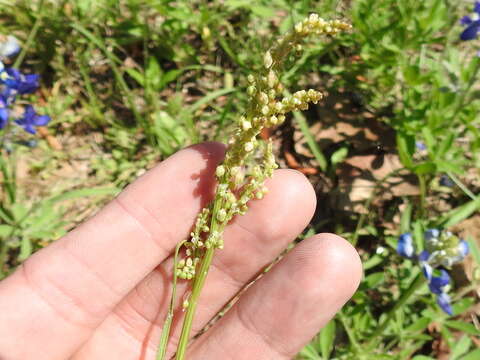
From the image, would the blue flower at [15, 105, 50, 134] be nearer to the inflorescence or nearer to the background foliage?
the inflorescence

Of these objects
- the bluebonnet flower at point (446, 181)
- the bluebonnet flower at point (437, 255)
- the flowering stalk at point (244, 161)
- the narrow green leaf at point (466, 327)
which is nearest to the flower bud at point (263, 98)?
the flowering stalk at point (244, 161)

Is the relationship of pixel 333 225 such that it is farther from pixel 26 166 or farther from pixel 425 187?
pixel 26 166

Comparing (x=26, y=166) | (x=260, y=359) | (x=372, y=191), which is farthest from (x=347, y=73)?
(x=26, y=166)

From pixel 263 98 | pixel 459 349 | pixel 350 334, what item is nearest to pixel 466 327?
pixel 459 349

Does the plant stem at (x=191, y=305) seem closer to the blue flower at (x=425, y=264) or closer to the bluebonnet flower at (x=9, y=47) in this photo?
the blue flower at (x=425, y=264)

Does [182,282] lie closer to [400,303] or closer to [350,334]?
[350,334]

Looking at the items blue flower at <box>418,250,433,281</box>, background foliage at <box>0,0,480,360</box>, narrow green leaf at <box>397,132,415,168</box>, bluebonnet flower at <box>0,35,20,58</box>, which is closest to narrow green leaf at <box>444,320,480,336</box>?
background foliage at <box>0,0,480,360</box>
